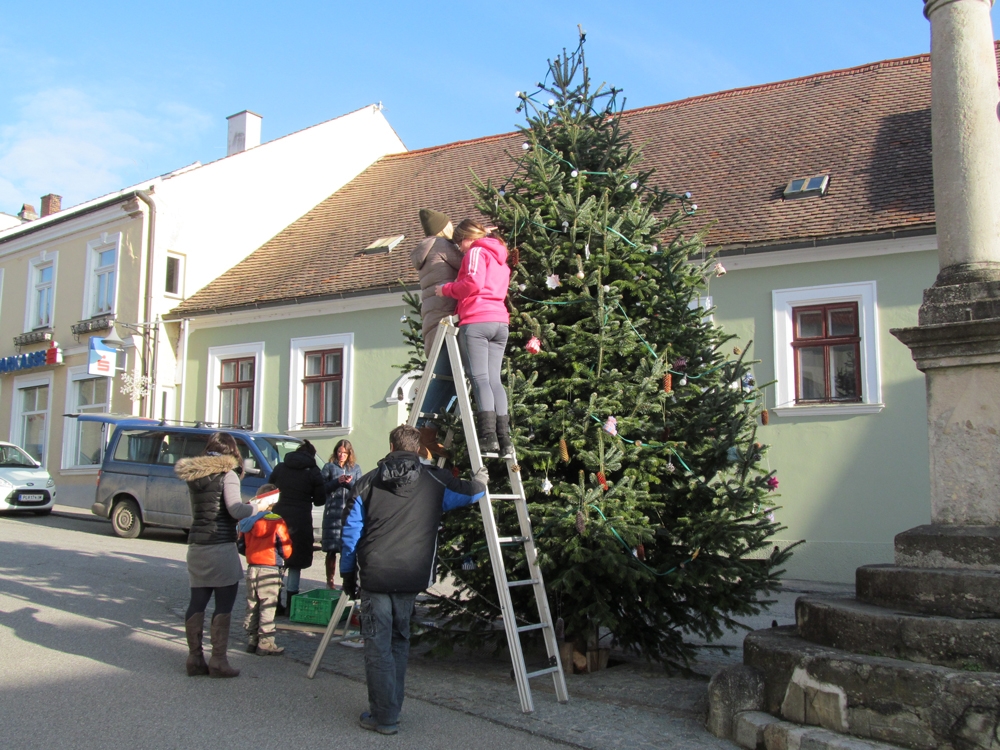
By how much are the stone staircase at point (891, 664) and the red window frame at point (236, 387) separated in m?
15.4

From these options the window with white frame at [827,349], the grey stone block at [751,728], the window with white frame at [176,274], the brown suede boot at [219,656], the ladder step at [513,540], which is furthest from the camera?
the window with white frame at [176,274]

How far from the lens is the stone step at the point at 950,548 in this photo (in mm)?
4883

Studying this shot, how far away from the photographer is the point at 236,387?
19422 mm

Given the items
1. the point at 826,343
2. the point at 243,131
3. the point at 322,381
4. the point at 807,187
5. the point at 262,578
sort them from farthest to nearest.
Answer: the point at 243,131 → the point at 322,381 → the point at 807,187 → the point at 826,343 → the point at 262,578

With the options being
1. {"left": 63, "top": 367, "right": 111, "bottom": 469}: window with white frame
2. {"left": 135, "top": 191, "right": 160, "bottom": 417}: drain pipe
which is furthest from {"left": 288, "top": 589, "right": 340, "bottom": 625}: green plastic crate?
{"left": 63, "top": 367, "right": 111, "bottom": 469}: window with white frame

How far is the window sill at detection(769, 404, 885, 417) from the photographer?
504 inches

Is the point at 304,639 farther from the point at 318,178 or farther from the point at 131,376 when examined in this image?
the point at 318,178

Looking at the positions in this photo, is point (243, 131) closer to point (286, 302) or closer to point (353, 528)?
point (286, 302)

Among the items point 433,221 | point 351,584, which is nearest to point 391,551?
point 351,584

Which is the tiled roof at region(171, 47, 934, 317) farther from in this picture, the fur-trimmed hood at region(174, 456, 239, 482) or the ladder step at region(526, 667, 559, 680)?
the ladder step at region(526, 667, 559, 680)

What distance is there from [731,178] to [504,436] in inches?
455

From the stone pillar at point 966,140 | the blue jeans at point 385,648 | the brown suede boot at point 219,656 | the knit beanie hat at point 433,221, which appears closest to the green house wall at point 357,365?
the knit beanie hat at point 433,221

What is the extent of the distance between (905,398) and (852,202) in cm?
314

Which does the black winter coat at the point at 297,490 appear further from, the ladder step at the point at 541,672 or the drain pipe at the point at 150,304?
the drain pipe at the point at 150,304
